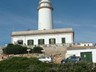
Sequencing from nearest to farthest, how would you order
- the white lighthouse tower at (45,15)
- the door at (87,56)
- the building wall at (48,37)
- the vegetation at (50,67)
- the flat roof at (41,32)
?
the vegetation at (50,67)
the door at (87,56)
the building wall at (48,37)
the flat roof at (41,32)
the white lighthouse tower at (45,15)

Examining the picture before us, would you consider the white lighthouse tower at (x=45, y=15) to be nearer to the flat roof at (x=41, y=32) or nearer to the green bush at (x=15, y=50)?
the flat roof at (x=41, y=32)

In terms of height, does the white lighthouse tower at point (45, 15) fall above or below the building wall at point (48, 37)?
above

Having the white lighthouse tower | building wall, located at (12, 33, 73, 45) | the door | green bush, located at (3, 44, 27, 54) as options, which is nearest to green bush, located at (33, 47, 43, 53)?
green bush, located at (3, 44, 27, 54)

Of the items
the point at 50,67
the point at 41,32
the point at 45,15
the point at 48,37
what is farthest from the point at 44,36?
the point at 50,67

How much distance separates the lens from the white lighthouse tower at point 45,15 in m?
61.6

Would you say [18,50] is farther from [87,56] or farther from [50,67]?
[50,67]

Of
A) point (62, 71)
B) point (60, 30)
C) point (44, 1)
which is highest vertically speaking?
point (44, 1)

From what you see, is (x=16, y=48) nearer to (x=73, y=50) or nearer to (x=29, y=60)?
(x=73, y=50)

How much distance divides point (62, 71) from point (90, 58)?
21175 mm

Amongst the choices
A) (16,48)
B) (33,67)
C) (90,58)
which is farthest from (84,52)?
(33,67)

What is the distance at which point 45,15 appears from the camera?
62.1 m

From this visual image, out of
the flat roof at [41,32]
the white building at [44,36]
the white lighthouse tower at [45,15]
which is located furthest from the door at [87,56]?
the white lighthouse tower at [45,15]

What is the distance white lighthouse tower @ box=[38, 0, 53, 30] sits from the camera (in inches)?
2425

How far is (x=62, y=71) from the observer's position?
73.9 feet
